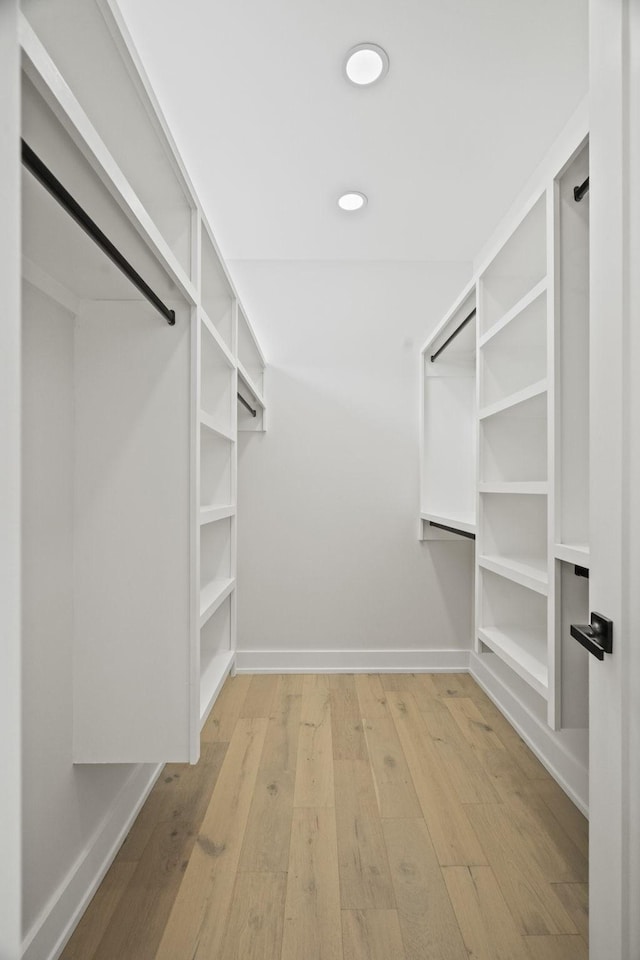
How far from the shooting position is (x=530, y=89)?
6.00ft

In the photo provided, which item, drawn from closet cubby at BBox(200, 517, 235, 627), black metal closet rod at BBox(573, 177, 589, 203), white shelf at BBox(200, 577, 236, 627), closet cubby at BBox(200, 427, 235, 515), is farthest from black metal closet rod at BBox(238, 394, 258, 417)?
black metal closet rod at BBox(573, 177, 589, 203)

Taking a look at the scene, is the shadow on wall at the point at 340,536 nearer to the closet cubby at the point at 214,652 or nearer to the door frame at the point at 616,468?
the closet cubby at the point at 214,652

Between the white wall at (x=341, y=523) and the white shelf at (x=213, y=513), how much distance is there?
1.01m

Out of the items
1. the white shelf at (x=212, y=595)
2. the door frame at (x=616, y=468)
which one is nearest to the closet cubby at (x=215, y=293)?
the white shelf at (x=212, y=595)

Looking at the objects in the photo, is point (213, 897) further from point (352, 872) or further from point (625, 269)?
point (625, 269)

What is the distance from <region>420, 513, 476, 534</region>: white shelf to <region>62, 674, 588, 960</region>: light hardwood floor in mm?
875

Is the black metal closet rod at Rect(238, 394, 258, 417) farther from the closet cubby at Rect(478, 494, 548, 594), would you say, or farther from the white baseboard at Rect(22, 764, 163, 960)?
the white baseboard at Rect(22, 764, 163, 960)

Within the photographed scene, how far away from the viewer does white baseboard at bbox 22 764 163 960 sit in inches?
45.1

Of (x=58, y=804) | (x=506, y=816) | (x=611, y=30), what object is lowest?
(x=506, y=816)

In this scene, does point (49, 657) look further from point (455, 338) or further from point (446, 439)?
point (446, 439)
